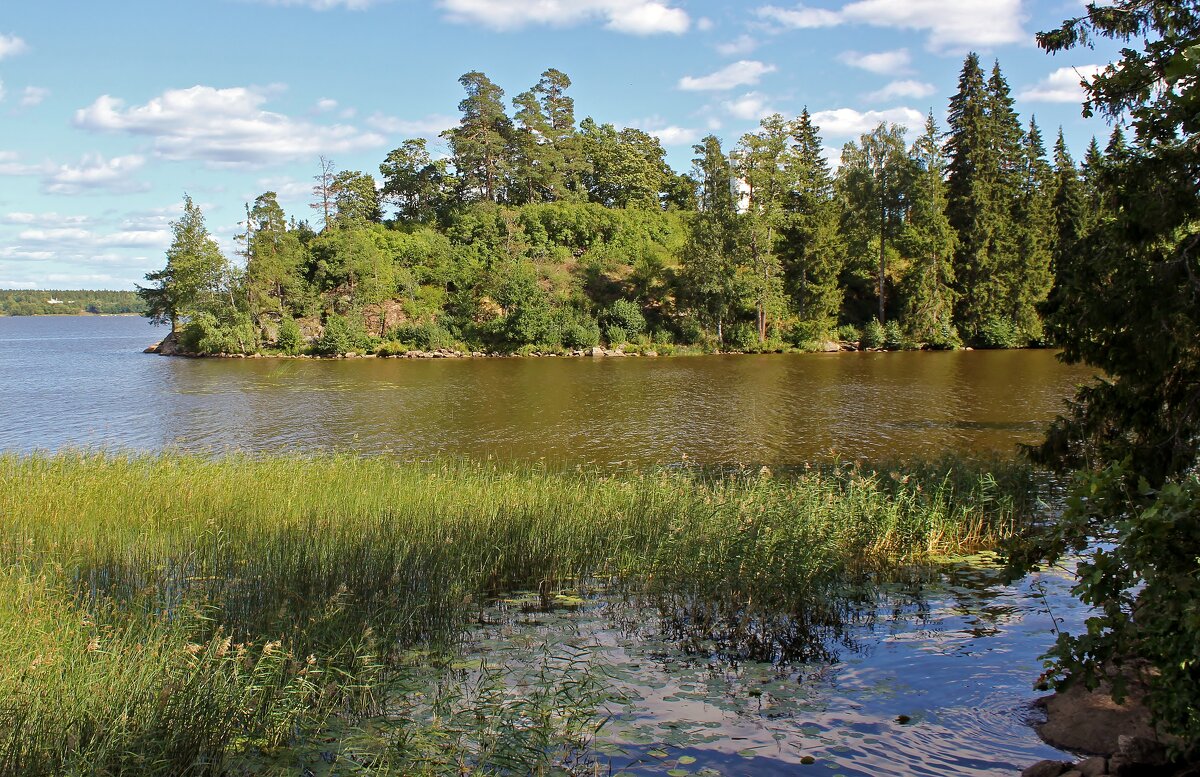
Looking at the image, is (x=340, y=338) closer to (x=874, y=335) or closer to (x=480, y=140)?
(x=480, y=140)

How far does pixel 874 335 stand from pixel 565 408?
116ft

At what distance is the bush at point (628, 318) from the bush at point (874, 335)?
1649cm

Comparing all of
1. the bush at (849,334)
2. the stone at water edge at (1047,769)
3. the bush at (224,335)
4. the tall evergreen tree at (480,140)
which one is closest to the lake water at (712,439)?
the stone at water edge at (1047,769)

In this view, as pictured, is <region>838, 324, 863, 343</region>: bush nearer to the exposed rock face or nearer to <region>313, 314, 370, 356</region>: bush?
<region>313, 314, 370, 356</region>: bush

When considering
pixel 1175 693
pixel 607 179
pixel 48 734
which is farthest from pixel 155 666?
pixel 607 179

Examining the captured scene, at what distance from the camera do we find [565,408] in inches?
1172

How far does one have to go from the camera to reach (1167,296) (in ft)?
24.0

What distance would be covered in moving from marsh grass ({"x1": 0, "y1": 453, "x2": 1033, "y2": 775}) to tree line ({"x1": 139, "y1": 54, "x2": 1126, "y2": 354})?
44.7 meters

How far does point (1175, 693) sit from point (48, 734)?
19.0 feet

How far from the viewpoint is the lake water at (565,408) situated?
Result: 21656 millimetres

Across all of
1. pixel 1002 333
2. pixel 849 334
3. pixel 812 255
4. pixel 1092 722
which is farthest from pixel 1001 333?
pixel 1092 722

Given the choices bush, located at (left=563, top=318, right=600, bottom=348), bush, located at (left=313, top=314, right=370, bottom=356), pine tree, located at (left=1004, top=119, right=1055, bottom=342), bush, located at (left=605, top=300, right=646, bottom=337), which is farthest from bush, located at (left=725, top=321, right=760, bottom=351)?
bush, located at (left=313, top=314, right=370, bottom=356)

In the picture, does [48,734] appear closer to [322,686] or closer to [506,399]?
[322,686]

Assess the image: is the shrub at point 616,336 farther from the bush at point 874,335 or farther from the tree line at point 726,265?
the bush at point 874,335
